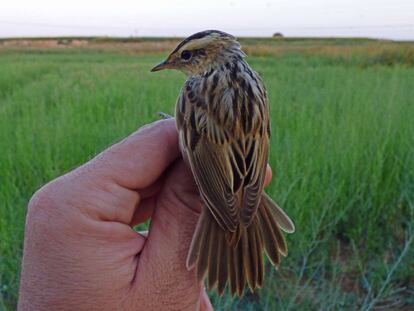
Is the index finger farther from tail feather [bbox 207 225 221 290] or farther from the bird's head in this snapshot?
the bird's head

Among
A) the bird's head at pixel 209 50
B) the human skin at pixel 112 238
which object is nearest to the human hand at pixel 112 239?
the human skin at pixel 112 238

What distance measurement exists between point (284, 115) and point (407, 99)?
6.07ft

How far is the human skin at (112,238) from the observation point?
4.47 ft

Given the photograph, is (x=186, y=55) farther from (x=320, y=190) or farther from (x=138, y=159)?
(x=320, y=190)

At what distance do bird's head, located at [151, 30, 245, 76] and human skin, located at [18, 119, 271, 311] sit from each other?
0.60 m

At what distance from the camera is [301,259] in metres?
3.23

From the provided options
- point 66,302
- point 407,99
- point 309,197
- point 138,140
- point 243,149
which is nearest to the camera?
point 66,302

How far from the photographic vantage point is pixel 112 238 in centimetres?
141

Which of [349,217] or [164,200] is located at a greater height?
[164,200]

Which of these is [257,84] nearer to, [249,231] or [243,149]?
[243,149]

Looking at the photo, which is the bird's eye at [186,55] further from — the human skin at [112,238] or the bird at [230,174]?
the human skin at [112,238]

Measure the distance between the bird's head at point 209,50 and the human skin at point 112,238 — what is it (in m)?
0.60

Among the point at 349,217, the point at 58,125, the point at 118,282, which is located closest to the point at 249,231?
the point at 118,282

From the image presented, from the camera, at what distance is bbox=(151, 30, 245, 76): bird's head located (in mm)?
2090
